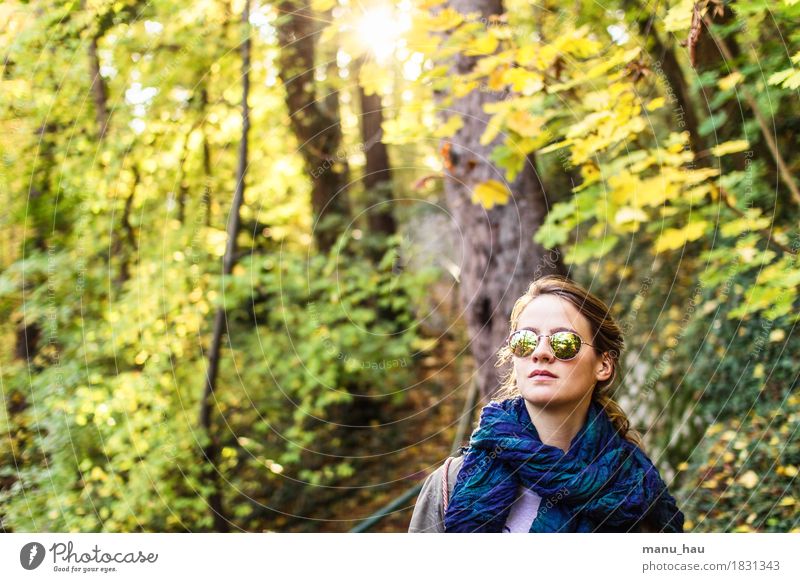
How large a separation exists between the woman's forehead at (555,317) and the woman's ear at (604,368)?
0.09 meters

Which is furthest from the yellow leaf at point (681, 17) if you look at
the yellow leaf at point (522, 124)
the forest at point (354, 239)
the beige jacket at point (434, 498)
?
the beige jacket at point (434, 498)

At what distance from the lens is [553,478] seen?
1395 millimetres

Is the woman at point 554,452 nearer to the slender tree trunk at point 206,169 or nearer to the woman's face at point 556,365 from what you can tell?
the woman's face at point 556,365

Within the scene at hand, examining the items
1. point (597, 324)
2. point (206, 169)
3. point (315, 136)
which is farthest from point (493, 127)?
point (315, 136)

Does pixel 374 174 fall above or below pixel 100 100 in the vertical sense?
below

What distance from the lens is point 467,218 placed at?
3.04 metres

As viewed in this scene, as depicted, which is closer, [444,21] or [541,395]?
[541,395]

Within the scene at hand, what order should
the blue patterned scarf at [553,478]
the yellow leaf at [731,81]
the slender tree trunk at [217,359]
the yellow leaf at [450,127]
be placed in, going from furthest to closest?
the slender tree trunk at [217,359]
the yellow leaf at [450,127]
the yellow leaf at [731,81]
the blue patterned scarf at [553,478]

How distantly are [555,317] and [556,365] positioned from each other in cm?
12

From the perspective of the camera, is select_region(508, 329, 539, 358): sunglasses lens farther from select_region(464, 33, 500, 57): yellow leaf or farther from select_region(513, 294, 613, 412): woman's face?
select_region(464, 33, 500, 57): yellow leaf

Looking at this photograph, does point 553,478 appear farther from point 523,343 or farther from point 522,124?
point 522,124

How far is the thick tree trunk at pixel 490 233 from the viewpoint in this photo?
284 centimetres

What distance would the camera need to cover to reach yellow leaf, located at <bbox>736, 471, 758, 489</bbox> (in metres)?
3.01
